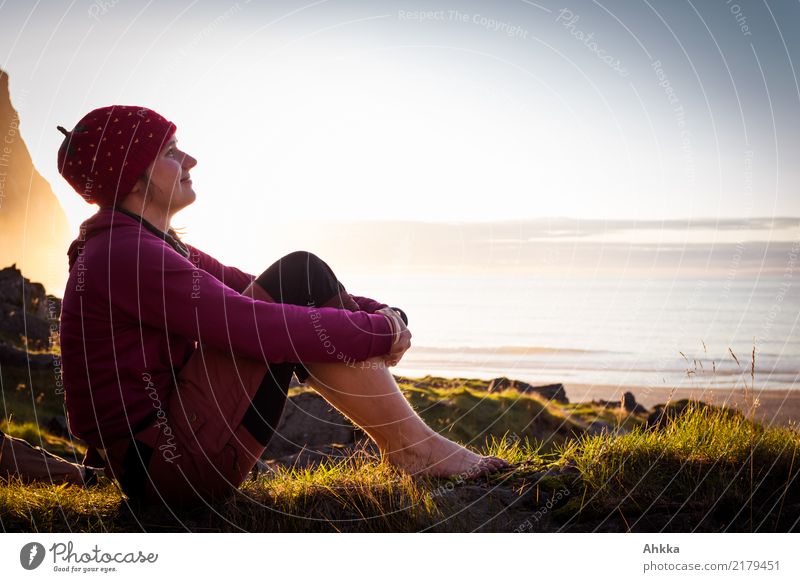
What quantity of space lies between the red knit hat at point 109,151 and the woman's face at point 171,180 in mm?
50

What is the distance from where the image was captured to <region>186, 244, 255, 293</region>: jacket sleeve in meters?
4.31

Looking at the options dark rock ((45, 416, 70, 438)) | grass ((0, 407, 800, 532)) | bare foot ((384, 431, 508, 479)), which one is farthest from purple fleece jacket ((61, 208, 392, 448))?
dark rock ((45, 416, 70, 438))

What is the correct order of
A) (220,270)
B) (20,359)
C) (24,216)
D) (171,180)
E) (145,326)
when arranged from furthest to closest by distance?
(24,216), (20,359), (220,270), (171,180), (145,326)

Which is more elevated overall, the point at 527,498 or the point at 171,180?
the point at 171,180

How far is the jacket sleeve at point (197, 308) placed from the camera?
340 centimetres

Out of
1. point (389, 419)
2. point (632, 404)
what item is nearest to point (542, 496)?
point (389, 419)

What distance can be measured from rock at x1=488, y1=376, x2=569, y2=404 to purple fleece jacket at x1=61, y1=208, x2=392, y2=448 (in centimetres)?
990

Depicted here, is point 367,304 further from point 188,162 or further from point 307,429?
point 307,429

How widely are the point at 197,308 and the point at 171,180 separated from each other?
30.0 inches

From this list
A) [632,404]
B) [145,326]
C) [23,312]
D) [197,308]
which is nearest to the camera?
[197,308]

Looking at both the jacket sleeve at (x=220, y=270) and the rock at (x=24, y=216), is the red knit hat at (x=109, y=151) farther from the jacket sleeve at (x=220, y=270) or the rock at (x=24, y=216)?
the rock at (x=24, y=216)

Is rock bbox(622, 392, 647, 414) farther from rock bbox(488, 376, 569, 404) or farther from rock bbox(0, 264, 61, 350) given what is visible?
rock bbox(0, 264, 61, 350)

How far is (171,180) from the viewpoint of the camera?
3.79 meters

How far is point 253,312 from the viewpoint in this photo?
3.43 meters
